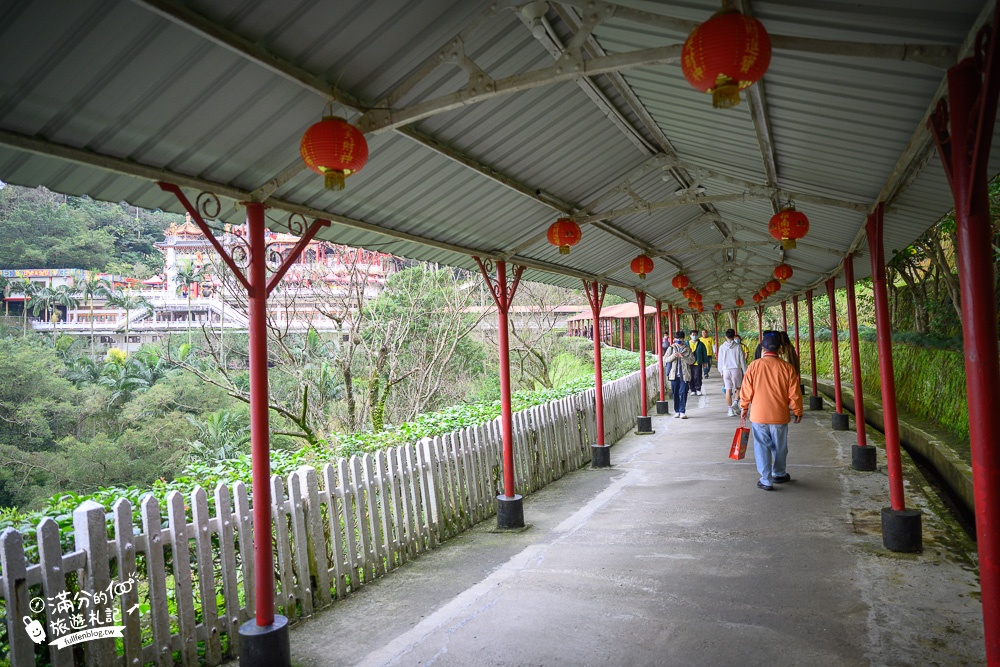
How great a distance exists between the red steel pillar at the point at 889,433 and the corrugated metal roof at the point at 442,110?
15.2 inches

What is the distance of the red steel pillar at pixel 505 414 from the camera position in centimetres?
604

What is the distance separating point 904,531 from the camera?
4.81 meters

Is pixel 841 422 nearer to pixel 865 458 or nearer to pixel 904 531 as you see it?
pixel 865 458

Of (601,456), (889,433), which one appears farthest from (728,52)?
(601,456)

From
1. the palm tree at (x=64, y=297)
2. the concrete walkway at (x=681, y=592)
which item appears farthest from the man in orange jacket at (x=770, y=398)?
the palm tree at (x=64, y=297)

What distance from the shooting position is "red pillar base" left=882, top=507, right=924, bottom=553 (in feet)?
15.8

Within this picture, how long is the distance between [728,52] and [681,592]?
3412mm

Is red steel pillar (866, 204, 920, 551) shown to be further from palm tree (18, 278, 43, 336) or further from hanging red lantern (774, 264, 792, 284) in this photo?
palm tree (18, 278, 43, 336)

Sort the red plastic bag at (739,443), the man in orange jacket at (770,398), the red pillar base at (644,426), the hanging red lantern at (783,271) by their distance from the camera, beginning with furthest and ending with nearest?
the red pillar base at (644,426) → the hanging red lantern at (783,271) → the red plastic bag at (739,443) → the man in orange jacket at (770,398)

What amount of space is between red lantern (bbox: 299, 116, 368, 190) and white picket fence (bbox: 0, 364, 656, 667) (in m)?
1.87

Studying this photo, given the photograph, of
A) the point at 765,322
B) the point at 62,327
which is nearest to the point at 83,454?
the point at 62,327

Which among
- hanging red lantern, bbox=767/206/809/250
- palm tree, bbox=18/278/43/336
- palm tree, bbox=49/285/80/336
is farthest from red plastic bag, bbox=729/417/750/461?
palm tree, bbox=49/285/80/336

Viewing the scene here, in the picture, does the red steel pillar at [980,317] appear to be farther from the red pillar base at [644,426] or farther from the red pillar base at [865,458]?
the red pillar base at [644,426]

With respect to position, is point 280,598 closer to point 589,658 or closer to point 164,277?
point 589,658
